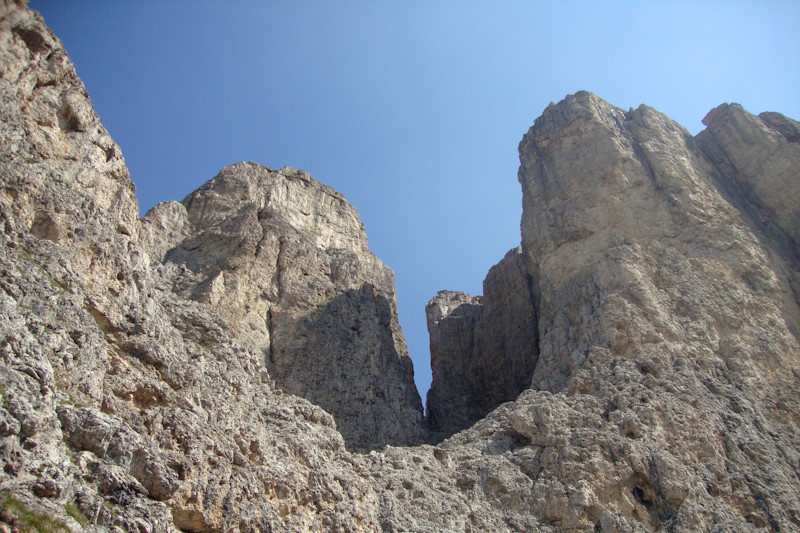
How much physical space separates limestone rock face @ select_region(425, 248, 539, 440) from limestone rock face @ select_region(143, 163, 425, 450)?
514 cm

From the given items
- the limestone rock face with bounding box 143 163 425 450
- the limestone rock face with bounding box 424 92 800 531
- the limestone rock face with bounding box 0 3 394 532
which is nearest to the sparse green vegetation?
the limestone rock face with bounding box 0 3 394 532

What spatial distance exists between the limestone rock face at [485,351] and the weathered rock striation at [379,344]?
0.20 metres

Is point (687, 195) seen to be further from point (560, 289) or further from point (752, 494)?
point (752, 494)

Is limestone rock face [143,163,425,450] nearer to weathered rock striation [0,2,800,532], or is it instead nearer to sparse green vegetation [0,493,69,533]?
weathered rock striation [0,2,800,532]

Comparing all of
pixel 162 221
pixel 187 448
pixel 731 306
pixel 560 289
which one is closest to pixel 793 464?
pixel 731 306

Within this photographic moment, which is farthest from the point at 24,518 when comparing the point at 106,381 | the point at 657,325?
the point at 657,325

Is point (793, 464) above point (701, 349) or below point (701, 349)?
below

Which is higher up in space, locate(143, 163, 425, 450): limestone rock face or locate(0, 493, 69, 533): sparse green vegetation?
locate(143, 163, 425, 450): limestone rock face

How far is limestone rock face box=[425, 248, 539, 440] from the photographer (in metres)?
44.2

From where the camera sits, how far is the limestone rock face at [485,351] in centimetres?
4425

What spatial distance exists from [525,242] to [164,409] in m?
30.3

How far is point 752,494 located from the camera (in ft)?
84.1

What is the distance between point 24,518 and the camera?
10.7m

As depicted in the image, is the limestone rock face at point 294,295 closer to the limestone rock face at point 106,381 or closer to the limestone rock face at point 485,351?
the limestone rock face at point 485,351
